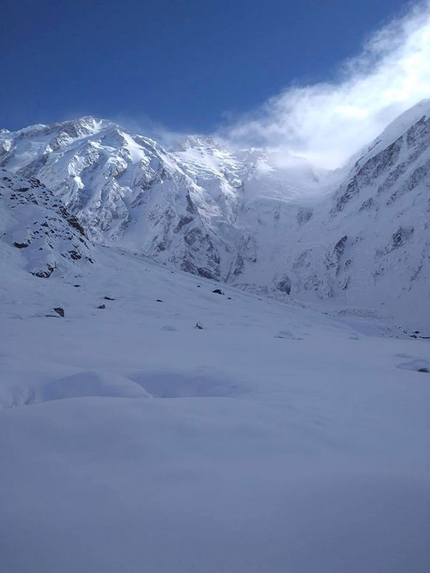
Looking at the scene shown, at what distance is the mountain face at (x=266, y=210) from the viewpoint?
7225 centimetres

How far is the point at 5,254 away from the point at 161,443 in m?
24.7

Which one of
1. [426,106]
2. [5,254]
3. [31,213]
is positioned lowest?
[5,254]

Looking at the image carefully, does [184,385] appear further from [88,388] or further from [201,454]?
[201,454]

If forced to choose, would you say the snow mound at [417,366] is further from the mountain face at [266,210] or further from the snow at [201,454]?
the mountain face at [266,210]

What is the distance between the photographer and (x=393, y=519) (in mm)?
1971

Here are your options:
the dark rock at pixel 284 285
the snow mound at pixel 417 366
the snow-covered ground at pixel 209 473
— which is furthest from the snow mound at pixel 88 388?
the dark rock at pixel 284 285

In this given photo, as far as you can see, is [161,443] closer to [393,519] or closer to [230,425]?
[230,425]

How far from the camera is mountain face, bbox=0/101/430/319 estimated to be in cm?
7225

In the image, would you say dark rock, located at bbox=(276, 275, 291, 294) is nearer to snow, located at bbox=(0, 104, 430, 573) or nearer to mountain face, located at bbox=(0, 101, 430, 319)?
mountain face, located at bbox=(0, 101, 430, 319)

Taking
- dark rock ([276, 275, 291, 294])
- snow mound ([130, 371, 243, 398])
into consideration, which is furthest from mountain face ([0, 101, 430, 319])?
snow mound ([130, 371, 243, 398])

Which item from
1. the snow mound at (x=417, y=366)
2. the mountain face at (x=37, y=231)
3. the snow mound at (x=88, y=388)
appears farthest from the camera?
the mountain face at (x=37, y=231)

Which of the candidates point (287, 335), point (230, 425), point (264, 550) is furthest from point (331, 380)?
point (287, 335)

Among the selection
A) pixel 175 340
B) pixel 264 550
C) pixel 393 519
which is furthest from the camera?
pixel 175 340

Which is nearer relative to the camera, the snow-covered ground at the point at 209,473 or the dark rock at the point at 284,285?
the snow-covered ground at the point at 209,473
